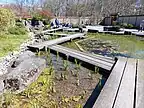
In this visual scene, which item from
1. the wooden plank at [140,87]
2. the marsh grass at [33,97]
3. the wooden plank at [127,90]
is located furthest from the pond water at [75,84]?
the wooden plank at [140,87]

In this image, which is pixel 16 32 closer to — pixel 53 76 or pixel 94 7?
pixel 53 76

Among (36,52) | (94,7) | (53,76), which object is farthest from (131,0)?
(53,76)

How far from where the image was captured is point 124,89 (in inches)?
150

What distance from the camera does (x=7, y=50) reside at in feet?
24.7

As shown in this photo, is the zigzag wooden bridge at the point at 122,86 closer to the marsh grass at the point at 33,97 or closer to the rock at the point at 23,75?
the marsh grass at the point at 33,97

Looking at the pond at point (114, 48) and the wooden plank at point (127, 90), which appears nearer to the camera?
the wooden plank at point (127, 90)

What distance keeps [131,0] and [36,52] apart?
32.3 metres

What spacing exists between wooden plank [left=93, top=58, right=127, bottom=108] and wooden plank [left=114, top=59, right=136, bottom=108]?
9cm

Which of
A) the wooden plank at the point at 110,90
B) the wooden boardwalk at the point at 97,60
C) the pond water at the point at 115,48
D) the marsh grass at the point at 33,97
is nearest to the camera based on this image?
the wooden plank at the point at 110,90

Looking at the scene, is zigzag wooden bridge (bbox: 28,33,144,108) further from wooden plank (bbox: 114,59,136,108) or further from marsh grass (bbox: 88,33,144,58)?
marsh grass (bbox: 88,33,144,58)

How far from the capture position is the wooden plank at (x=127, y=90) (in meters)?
3.23

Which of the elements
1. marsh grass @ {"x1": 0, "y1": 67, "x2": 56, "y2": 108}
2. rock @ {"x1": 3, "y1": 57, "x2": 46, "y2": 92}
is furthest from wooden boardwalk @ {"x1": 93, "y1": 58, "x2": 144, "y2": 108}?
rock @ {"x1": 3, "y1": 57, "x2": 46, "y2": 92}

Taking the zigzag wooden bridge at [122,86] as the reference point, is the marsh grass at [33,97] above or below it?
below

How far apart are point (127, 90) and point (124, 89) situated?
0.22ft
